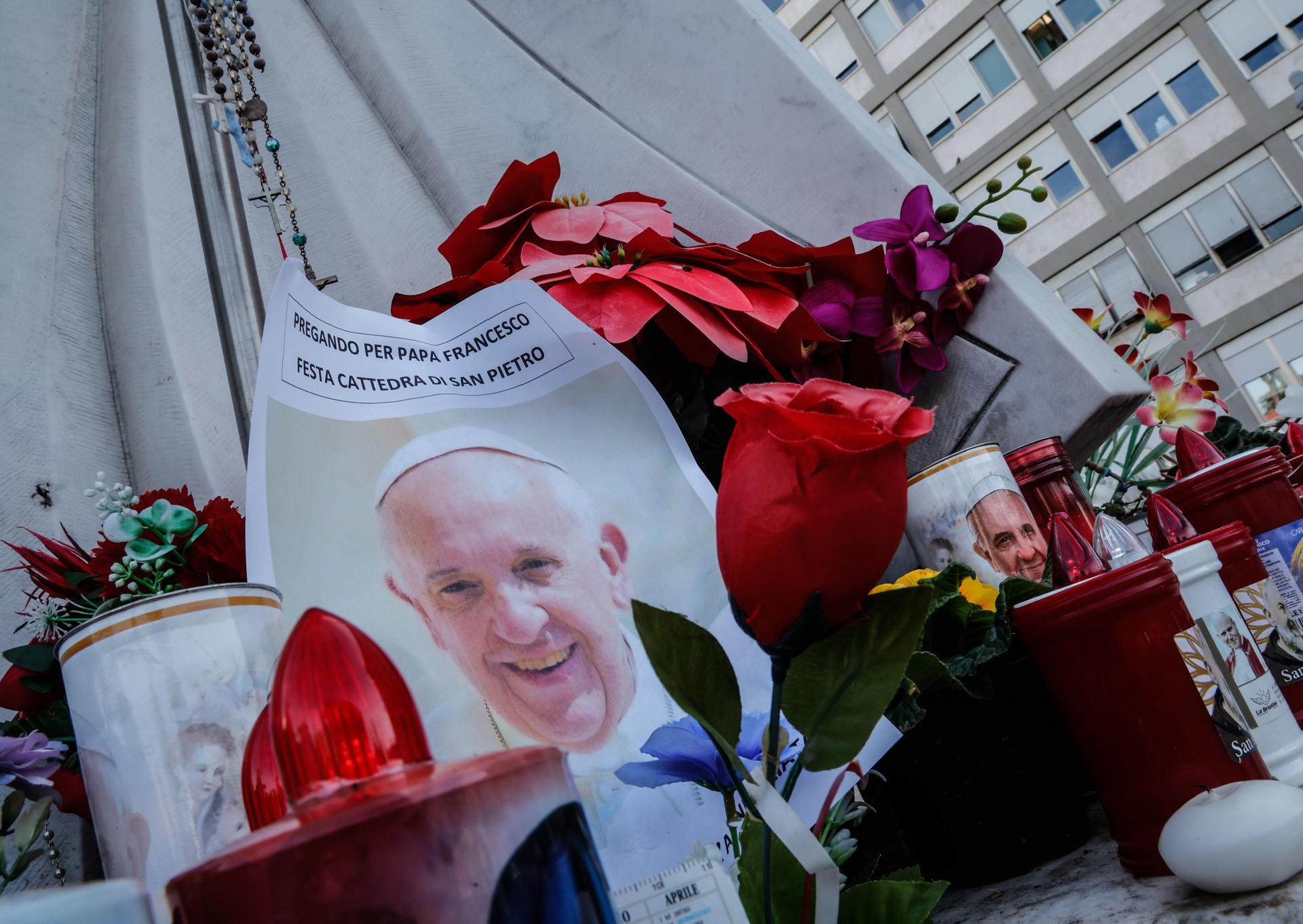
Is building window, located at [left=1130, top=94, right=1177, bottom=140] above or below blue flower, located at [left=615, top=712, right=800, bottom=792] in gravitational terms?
above

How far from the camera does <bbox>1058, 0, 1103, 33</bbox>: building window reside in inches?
334

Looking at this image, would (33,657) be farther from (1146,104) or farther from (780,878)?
(1146,104)

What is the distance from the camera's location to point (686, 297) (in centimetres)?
53

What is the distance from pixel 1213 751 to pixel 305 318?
451 mm

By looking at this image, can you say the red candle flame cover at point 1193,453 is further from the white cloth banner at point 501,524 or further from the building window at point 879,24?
the building window at point 879,24

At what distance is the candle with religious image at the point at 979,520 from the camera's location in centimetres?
54

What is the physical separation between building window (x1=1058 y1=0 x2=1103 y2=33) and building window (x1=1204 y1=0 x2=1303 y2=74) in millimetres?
948

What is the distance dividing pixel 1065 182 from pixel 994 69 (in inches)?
53.0

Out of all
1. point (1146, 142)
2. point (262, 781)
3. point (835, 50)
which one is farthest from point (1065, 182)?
point (262, 781)

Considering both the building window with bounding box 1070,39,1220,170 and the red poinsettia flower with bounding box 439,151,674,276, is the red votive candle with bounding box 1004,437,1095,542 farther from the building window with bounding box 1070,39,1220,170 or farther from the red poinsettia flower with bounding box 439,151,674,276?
the building window with bounding box 1070,39,1220,170

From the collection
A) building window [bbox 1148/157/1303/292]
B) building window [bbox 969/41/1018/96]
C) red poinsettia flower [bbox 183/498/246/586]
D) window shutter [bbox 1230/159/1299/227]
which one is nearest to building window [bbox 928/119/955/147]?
building window [bbox 969/41/1018/96]

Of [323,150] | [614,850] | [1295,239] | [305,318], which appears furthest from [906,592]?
[1295,239]

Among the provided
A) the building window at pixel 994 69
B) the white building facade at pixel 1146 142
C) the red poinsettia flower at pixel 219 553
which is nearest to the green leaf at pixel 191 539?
the red poinsettia flower at pixel 219 553

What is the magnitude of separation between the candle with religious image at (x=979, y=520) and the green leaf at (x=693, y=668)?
0.32 meters
